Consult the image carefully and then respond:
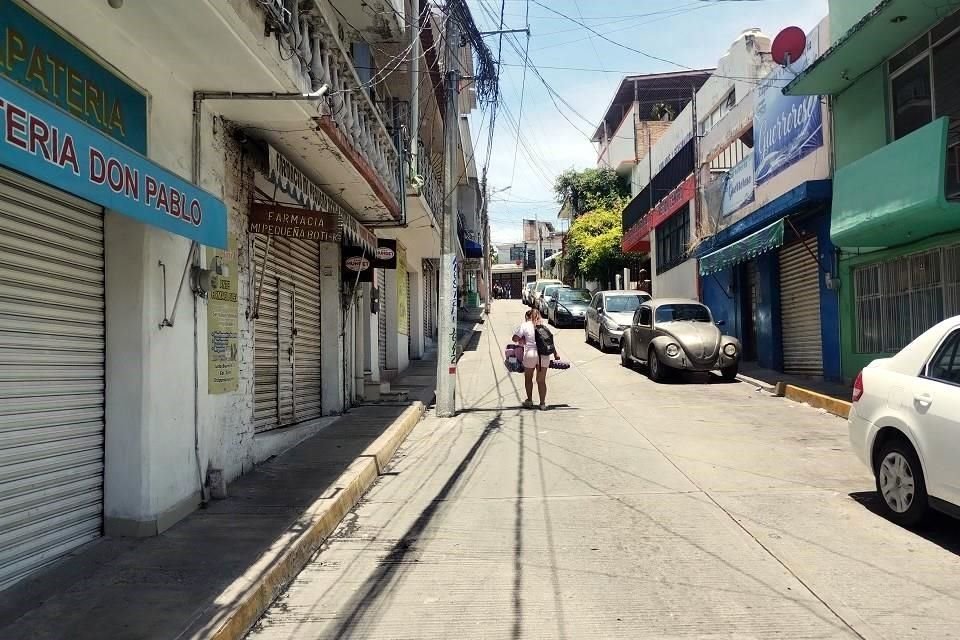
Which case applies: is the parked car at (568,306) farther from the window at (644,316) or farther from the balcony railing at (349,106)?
the balcony railing at (349,106)

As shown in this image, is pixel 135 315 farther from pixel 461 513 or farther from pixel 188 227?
pixel 461 513

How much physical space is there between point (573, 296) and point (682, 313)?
13059 mm

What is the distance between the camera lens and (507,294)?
70.9 m

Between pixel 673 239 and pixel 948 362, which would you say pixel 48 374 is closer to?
pixel 948 362

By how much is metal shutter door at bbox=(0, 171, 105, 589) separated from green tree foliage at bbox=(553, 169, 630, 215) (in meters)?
35.9

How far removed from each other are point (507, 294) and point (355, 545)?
65.5 m

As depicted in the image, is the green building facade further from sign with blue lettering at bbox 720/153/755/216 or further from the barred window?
sign with blue lettering at bbox 720/153/755/216

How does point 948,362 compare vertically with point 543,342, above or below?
below

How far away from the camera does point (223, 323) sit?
22.8ft

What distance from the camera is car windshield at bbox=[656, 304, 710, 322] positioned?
51.2 ft

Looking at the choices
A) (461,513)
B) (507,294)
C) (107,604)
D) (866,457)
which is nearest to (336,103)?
(461,513)

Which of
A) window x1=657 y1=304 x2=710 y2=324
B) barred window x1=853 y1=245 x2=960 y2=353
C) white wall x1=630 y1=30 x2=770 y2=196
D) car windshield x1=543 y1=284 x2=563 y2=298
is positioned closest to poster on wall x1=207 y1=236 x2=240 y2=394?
barred window x1=853 y1=245 x2=960 y2=353

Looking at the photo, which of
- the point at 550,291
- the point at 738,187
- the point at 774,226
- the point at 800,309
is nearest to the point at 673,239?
the point at 738,187

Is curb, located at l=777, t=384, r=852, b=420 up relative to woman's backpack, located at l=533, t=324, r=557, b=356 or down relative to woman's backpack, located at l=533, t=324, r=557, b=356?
down
